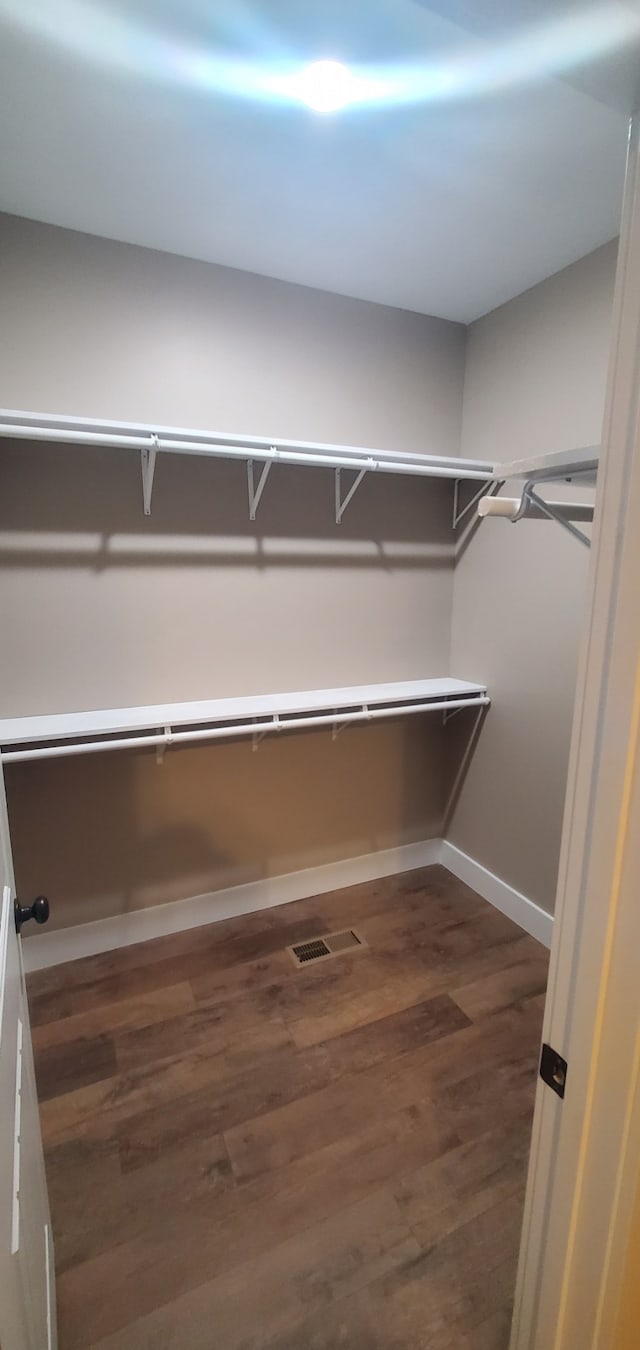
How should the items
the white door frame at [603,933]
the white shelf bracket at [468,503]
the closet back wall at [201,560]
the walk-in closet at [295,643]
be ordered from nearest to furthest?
the white door frame at [603,933] → the walk-in closet at [295,643] → the closet back wall at [201,560] → the white shelf bracket at [468,503]

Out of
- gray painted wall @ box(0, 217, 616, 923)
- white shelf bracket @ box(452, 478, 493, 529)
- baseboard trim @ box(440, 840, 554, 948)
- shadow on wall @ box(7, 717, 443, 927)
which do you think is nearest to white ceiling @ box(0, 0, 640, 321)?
gray painted wall @ box(0, 217, 616, 923)

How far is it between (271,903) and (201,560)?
1473 mm

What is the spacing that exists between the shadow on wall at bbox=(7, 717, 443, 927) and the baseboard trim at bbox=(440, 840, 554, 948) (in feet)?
0.59

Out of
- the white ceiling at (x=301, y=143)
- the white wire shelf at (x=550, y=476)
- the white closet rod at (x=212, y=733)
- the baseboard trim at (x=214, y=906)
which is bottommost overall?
the baseboard trim at (x=214, y=906)

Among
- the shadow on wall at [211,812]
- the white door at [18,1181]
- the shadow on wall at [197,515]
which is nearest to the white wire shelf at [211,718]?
the shadow on wall at [211,812]

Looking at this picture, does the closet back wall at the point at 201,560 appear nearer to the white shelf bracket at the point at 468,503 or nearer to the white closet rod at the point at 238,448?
the white shelf bracket at the point at 468,503

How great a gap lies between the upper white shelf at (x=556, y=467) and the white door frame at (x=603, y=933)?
46cm

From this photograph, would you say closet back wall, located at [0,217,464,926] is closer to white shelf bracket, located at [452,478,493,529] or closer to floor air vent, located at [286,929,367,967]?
white shelf bracket, located at [452,478,493,529]

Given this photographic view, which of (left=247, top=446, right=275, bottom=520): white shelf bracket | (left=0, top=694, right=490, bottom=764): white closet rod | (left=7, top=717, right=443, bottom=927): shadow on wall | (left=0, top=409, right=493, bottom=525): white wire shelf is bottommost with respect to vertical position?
(left=7, top=717, right=443, bottom=927): shadow on wall

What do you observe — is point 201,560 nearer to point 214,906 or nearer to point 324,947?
point 214,906

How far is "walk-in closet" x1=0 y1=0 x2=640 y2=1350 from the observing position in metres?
1.11

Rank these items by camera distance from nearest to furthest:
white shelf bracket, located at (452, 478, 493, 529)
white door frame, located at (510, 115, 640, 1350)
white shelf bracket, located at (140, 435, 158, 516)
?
white door frame, located at (510, 115, 640, 1350) < white shelf bracket, located at (140, 435, 158, 516) < white shelf bracket, located at (452, 478, 493, 529)

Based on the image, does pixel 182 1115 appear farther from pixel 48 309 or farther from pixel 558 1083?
pixel 48 309

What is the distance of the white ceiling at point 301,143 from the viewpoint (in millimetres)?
1085
